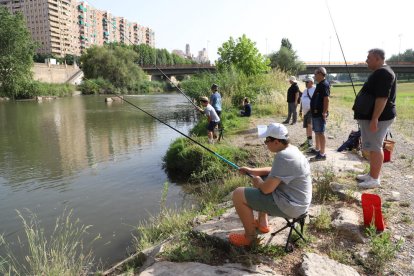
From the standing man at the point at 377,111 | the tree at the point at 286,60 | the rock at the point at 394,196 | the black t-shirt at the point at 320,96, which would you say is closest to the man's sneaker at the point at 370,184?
the standing man at the point at 377,111

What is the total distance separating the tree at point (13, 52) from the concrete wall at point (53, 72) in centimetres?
1678

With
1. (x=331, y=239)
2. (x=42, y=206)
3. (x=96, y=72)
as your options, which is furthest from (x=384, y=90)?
(x=96, y=72)

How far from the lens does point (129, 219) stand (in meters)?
7.24

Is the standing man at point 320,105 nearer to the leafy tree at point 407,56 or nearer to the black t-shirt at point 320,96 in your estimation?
the black t-shirt at point 320,96

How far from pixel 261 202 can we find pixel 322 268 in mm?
856

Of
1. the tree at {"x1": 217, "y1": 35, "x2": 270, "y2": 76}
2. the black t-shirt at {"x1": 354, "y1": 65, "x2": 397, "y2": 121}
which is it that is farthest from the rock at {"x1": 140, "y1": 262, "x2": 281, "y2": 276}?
the tree at {"x1": 217, "y1": 35, "x2": 270, "y2": 76}

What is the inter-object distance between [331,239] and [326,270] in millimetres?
683

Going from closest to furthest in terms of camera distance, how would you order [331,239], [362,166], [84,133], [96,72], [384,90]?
1. [331,239]
2. [384,90]
3. [362,166]
4. [84,133]
5. [96,72]

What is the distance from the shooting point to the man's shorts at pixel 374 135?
5.09 meters

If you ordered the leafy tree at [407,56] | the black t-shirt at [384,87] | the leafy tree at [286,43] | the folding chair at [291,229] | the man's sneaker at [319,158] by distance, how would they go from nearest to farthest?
1. the folding chair at [291,229]
2. the black t-shirt at [384,87]
3. the man's sneaker at [319,158]
4. the leafy tree at [286,43]
5. the leafy tree at [407,56]

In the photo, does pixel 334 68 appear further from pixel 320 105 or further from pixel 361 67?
pixel 320 105

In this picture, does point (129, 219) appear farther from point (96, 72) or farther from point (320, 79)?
point (96, 72)

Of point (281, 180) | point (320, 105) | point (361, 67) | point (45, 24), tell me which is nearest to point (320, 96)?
point (320, 105)

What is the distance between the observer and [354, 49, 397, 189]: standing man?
482cm
